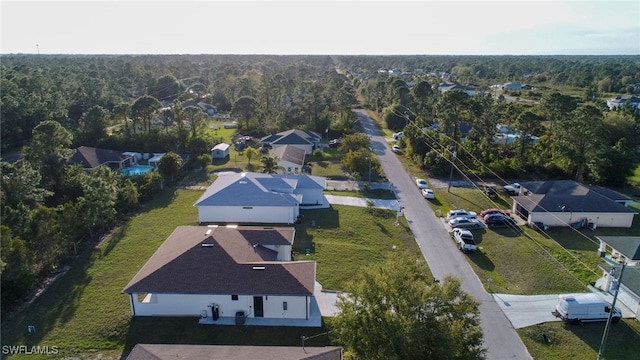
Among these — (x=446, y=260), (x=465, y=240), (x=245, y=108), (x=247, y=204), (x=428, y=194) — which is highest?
(x=245, y=108)

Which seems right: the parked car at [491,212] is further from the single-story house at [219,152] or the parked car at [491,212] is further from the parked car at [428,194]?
the single-story house at [219,152]

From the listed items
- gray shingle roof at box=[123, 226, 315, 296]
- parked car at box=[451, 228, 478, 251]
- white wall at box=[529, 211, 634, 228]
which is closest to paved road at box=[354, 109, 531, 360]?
parked car at box=[451, 228, 478, 251]

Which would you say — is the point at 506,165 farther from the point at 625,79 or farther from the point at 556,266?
the point at 625,79

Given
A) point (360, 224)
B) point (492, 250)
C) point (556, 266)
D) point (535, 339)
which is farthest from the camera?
point (360, 224)

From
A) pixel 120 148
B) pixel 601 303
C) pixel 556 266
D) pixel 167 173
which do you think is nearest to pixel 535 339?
pixel 601 303

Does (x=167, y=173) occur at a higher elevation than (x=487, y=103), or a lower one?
lower

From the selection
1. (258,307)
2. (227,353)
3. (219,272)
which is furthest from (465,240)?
(227,353)

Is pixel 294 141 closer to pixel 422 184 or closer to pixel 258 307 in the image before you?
pixel 422 184

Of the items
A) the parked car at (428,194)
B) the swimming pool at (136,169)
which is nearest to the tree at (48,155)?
the swimming pool at (136,169)
